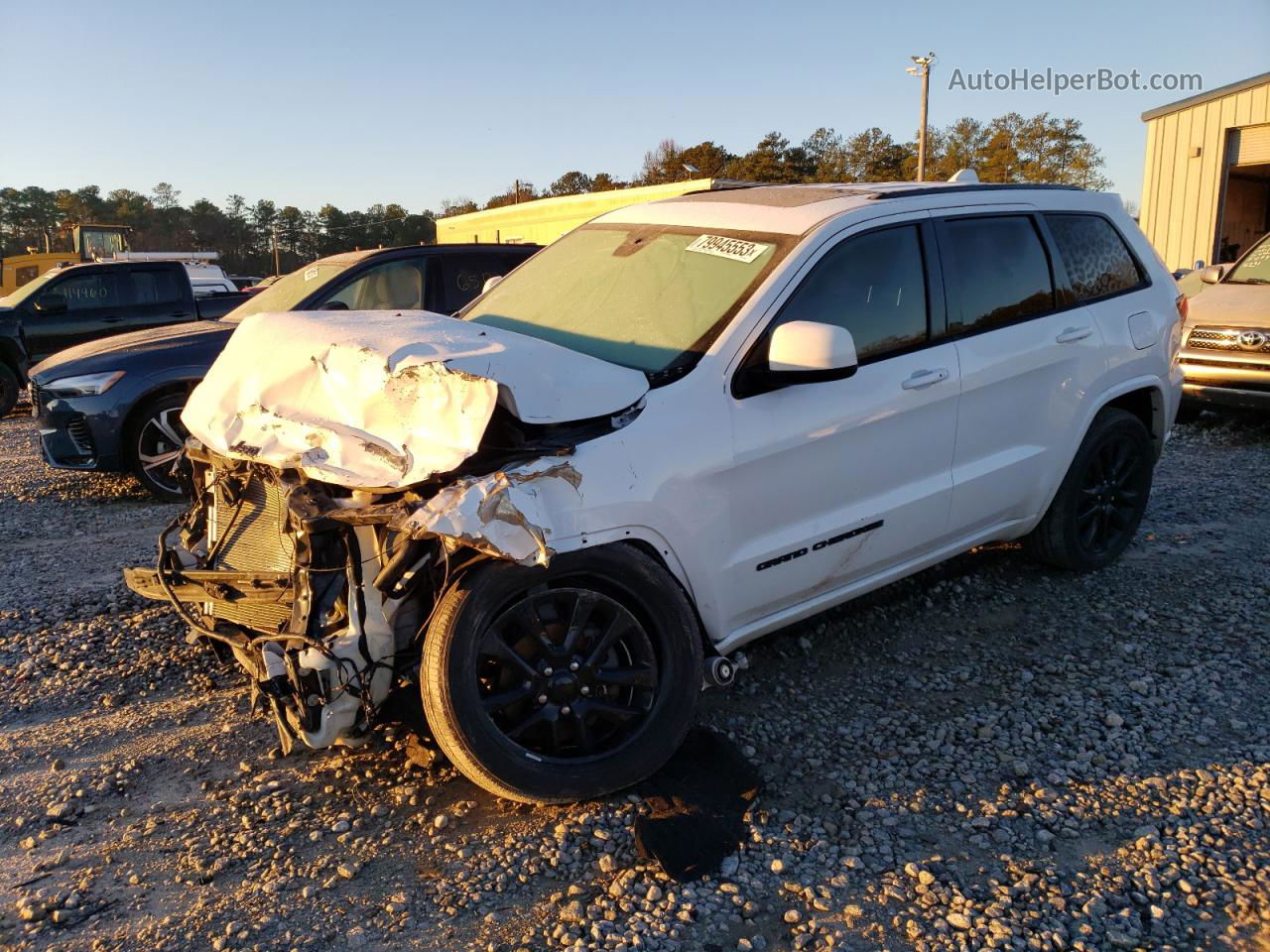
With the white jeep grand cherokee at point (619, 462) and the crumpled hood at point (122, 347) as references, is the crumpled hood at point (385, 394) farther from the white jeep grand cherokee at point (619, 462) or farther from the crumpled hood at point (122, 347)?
the crumpled hood at point (122, 347)

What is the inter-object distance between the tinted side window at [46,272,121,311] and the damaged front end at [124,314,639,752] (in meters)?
9.72

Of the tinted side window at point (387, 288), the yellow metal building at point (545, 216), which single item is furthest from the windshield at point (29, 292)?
the yellow metal building at point (545, 216)

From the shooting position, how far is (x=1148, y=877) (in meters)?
2.80

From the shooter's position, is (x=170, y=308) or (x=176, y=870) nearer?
(x=176, y=870)

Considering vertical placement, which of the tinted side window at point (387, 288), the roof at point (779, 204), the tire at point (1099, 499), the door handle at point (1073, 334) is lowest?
the tire at point (1099, 499)

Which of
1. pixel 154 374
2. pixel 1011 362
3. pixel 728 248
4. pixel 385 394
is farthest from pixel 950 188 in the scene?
pixel 154 374

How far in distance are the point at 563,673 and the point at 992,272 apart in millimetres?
2683

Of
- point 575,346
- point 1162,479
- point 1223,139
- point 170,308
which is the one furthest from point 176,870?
point 1223,139

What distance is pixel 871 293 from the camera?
3902 mm

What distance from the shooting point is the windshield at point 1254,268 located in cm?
949

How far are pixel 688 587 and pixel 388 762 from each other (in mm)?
1208

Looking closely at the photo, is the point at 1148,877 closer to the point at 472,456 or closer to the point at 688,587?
the point at 688,587

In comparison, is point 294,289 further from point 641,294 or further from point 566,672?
point 566,672

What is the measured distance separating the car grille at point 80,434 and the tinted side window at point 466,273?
266cm
